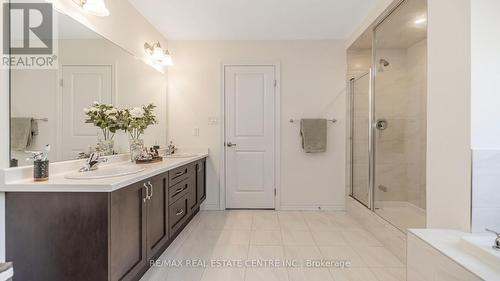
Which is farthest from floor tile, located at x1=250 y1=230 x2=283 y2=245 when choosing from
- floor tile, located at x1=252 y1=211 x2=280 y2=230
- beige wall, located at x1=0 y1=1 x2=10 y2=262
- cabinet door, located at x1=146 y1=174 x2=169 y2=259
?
beige wall, located at x1=0 y1=1 x2=10 y2=262

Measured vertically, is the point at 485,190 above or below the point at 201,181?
above

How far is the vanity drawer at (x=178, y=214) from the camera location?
87.3 inches

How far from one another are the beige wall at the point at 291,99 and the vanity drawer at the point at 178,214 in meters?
0.90

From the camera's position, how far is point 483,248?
1086 millimetres

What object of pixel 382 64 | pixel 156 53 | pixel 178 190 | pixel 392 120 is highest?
pixel 156 53

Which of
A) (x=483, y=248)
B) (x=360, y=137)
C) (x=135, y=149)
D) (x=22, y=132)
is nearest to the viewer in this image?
(x=483, y=248)

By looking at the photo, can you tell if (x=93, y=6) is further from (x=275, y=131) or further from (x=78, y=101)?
(x=275, y=131)

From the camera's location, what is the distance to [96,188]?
129cm

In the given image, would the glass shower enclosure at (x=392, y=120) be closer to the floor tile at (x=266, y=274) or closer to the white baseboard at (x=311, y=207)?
the white baseboard at (x=311, y=207)

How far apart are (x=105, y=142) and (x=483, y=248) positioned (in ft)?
7.89

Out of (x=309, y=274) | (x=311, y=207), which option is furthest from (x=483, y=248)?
(x=311, y=207)

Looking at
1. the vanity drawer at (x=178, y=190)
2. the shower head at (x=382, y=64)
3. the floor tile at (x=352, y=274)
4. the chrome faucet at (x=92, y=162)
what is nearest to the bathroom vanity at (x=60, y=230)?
the chrome faucet at (x=92, y=162)

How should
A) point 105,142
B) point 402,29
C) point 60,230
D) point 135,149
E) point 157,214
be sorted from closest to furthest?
point 60,230 < point 157,214 < point 105,142 < point 135,149 < point 402,29

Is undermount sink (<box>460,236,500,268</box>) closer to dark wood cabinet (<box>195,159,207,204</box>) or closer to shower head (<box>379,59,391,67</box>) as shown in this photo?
shower head (<box>379,59,391,67</box>)
